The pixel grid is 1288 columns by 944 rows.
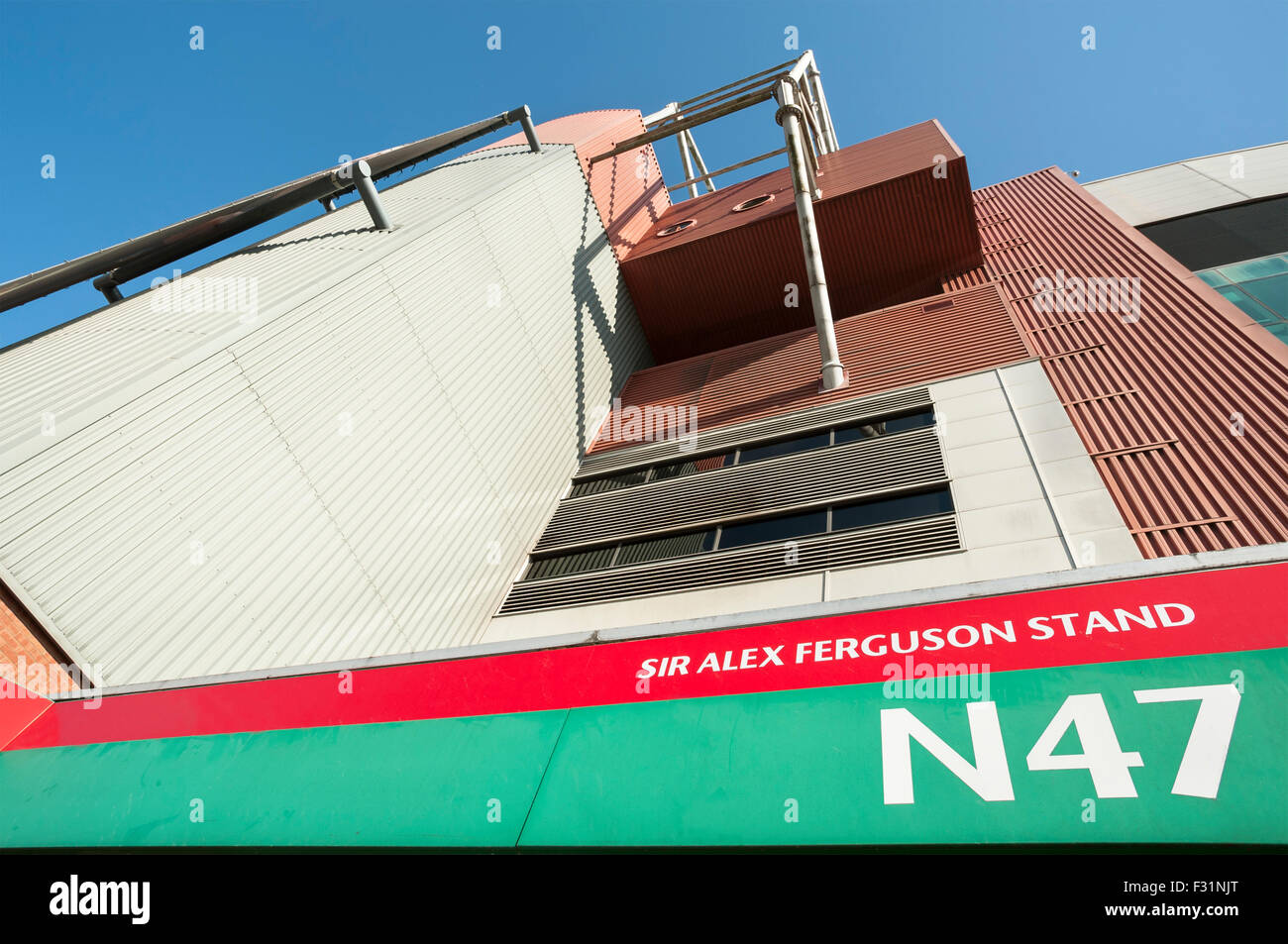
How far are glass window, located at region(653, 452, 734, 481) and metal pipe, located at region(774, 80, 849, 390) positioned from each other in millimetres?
2789

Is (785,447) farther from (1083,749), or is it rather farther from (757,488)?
(1083,749)

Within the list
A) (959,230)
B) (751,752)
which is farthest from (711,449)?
(751,752)

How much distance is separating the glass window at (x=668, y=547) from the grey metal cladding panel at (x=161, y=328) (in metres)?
5.99

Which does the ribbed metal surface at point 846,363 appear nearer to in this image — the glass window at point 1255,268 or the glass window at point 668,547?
the glass window at point 668,547

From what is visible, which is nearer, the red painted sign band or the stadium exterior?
the stadium exterior

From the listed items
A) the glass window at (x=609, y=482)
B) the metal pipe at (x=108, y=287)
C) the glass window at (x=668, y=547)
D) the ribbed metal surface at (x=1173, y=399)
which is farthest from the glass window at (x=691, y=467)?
the metal pipe at (x=108, y=287)

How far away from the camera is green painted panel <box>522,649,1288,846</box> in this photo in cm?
300

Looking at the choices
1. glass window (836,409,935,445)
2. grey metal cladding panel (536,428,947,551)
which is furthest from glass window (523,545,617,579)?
glass window (836,409,935,445)

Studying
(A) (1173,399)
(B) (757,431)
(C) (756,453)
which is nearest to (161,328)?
(C) (756,453)

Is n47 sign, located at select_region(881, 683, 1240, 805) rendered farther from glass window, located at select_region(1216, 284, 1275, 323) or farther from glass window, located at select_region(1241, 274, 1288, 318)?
glass window, located at select_region(1241, 274, 1288, 318)

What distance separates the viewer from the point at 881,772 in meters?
3.47

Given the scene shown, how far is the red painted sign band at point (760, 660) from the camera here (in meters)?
3.86
